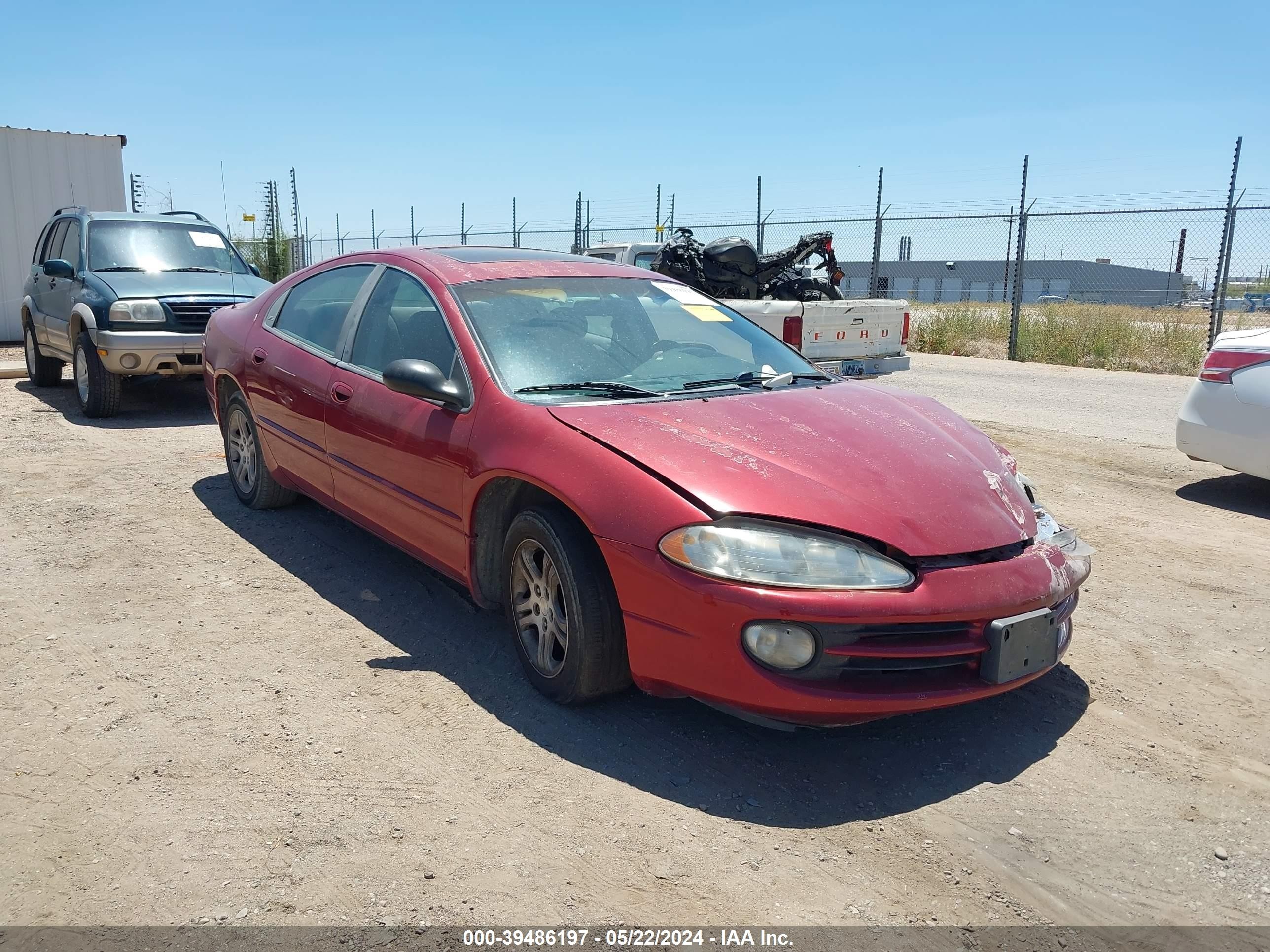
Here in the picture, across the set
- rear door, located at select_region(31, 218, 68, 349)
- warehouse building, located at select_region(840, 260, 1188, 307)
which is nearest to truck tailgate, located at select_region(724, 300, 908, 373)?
rear door, located at select_region(31, 218, 68, 349)

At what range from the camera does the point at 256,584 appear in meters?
4.79

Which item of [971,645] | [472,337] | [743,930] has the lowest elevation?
[743,930]

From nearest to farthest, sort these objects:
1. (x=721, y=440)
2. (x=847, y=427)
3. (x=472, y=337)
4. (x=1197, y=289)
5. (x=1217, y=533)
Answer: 1. (x=721, y=440)
2. (x=847, y=427)
3. (x=472, y=337)
4. (x=1217, y=533)
5. (x=1197, y=289)

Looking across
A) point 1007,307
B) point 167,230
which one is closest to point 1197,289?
point 1007,307

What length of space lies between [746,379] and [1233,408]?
151 inches

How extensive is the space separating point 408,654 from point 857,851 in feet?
6.54

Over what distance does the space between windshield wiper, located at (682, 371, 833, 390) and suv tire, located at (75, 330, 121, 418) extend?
6.67 metres

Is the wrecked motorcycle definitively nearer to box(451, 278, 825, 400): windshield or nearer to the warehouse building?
box(451, 278, 825, 400): windshield

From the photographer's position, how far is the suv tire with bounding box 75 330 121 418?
28.7 feet

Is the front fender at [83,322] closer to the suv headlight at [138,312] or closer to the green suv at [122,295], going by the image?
the green suv at [122,295]

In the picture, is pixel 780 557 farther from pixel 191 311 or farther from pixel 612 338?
pixel 191 311

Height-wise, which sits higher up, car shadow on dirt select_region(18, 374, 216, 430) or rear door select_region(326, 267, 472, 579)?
rear door select_region(326, 267, 472, 579)

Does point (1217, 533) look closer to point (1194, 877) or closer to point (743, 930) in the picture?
point (1194, 877)

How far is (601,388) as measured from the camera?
379 cm
